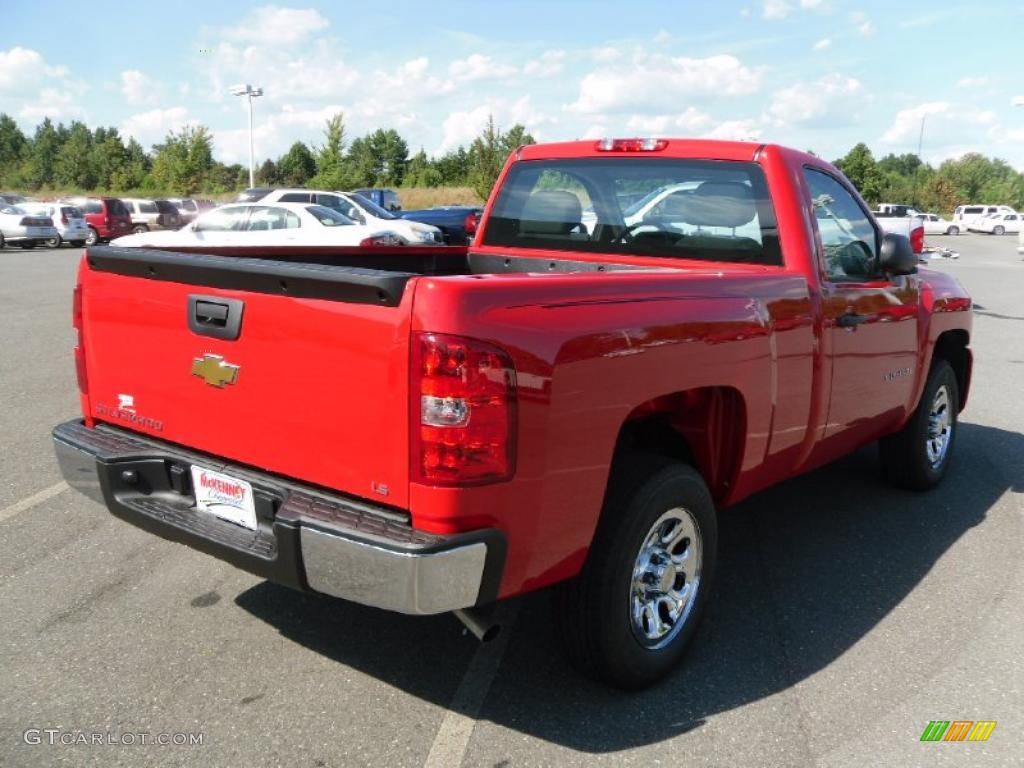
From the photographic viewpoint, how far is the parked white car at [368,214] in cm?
2078

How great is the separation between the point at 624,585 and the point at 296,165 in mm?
92651

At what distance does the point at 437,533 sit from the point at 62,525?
2.88m

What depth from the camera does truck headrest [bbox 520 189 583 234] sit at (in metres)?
4.50

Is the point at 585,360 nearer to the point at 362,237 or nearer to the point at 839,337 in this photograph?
the point at 839,337

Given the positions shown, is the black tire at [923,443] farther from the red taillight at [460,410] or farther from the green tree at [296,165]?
the green tree at [296,165]

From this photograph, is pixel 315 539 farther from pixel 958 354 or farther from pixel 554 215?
pixel 958 354

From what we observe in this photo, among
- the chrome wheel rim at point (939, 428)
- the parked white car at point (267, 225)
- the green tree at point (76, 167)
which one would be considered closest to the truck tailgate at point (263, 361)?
the chrome wheel rim at point (939, 428)

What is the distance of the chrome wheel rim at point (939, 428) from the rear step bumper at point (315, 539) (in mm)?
3797

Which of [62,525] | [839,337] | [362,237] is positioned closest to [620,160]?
[839,337]

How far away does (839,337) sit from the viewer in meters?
3.85

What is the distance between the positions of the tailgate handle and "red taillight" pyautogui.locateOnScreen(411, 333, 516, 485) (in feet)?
2.36

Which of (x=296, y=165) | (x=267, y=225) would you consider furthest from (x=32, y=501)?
(x=296, y=165)

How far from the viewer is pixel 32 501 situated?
473cm

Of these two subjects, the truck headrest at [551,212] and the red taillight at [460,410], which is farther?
the truck headrest at [551,212]
